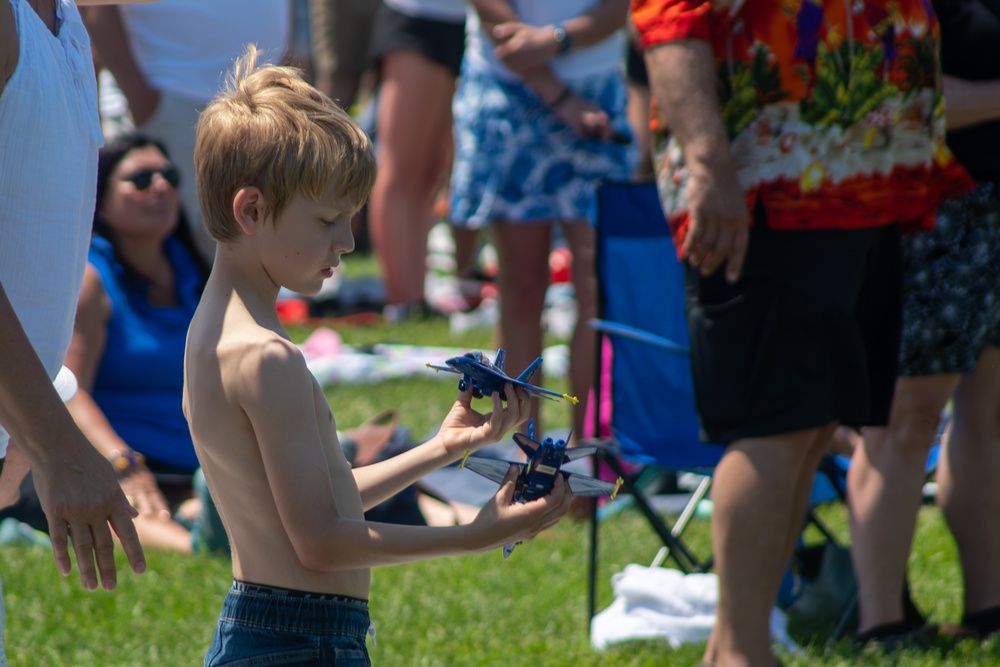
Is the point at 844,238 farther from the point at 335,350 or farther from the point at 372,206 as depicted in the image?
the point at 372,206

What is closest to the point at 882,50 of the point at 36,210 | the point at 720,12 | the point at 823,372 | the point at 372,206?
the point at 720,12

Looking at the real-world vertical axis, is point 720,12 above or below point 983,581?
above

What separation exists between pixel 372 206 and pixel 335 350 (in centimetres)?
117

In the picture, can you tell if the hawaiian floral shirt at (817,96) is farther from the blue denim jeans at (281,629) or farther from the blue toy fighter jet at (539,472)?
the blue denim jeans at (281,629)

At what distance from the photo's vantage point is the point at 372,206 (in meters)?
7.45

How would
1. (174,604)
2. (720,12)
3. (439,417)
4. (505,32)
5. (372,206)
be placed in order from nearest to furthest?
(720,12) → (174,604) → (505,32) → (439,417) → (372,206)

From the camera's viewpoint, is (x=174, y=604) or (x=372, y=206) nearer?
(x=174, y=604)

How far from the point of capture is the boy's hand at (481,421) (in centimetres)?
191

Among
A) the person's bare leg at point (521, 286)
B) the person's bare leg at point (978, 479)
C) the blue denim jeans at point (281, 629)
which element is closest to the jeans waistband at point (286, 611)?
the blue denim jeans at point (281, 629)

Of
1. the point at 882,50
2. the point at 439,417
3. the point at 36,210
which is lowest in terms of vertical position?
the point at 439,417

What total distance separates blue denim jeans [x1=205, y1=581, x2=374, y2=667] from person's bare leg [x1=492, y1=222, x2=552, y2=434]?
2.77 m

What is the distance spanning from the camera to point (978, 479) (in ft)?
11.4

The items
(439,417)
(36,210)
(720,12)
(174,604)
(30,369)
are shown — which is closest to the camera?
(30,369)

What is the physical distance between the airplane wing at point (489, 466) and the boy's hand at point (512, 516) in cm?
7
